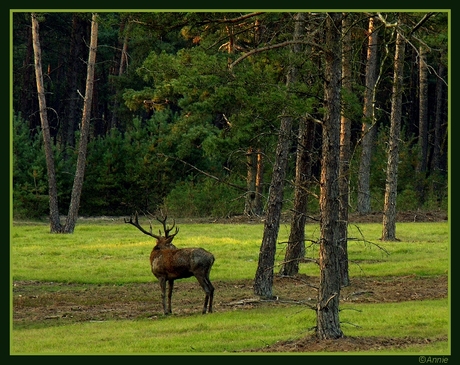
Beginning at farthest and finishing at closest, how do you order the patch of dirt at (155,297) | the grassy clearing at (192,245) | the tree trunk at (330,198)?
the grassy clearing at (192,245) → the patch of dirt at (155,297) → the tree trunk at (330,198)

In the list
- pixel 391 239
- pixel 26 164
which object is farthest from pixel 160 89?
pixel 26 164

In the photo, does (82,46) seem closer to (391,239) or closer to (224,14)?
(391,239)

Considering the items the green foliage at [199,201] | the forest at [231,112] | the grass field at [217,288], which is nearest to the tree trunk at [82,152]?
the grass field at [217,288]

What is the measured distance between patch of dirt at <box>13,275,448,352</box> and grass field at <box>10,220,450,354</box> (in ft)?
0.37

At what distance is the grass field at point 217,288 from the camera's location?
1603cm

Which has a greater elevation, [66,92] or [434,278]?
[66,92]

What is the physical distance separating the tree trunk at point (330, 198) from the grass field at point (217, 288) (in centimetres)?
43

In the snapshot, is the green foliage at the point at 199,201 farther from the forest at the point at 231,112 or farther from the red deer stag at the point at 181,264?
the red deer stag at the point at 181,264

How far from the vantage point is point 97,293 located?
22984mm

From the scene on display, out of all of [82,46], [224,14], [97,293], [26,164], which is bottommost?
[97,293]

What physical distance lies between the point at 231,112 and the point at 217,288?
16.9ft

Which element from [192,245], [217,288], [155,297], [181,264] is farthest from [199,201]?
[181,264]

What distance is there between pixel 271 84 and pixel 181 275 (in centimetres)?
540

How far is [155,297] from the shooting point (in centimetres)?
2230
